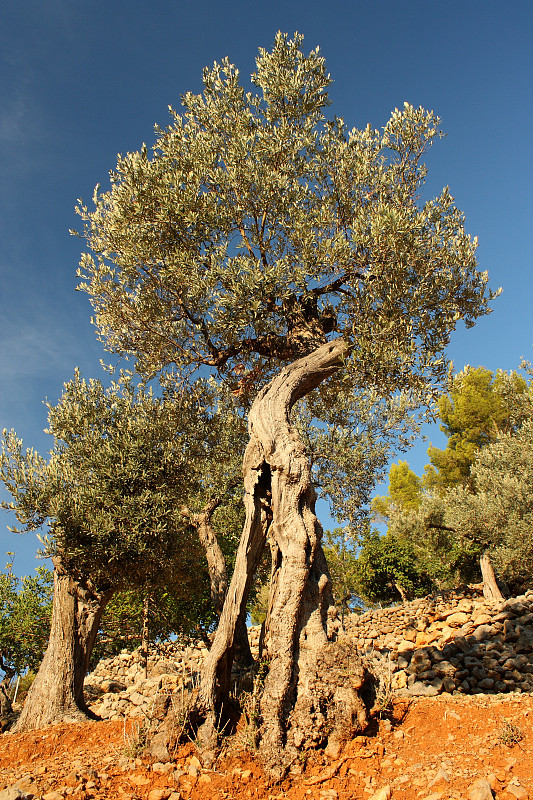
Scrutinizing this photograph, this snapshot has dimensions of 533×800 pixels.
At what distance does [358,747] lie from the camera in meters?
6.21

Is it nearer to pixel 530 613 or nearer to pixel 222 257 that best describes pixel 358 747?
pixel 222 257

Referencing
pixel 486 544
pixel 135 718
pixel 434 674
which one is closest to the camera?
pixel 135 718

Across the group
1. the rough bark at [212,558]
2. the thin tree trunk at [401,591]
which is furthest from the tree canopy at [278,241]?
the thin tree trunk at [401,591]

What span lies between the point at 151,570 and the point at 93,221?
375 inches

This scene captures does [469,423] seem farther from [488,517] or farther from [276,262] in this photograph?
[276,262]

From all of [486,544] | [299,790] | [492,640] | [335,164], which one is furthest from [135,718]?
[486,544]

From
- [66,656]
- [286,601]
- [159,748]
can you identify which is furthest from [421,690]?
[66,656]

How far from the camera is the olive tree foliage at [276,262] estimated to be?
985 centimetres

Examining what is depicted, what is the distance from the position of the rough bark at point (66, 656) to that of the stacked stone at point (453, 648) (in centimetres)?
651

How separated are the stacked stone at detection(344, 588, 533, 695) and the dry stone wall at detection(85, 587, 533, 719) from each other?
0.07ft

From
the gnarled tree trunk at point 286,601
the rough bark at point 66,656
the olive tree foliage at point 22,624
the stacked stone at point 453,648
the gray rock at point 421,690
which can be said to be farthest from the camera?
the olive tree foliage at point 22,624

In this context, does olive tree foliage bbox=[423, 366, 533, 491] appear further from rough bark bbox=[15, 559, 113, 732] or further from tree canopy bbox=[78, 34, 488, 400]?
rough bark bbox=[15, 559, 113, 732]

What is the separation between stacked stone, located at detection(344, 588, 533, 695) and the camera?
10.8 metres

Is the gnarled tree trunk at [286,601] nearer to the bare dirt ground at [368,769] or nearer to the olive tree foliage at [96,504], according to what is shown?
the bare dirt ground at [368,769]
